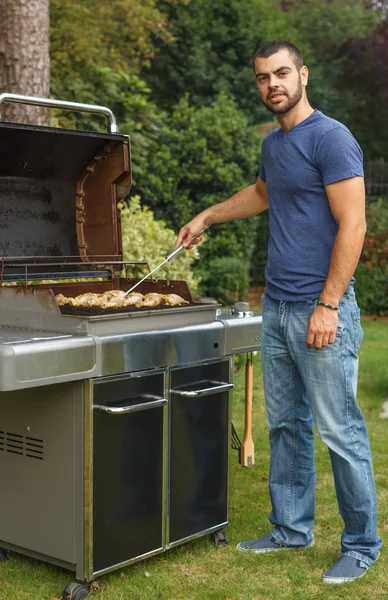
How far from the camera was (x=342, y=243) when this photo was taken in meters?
2.93

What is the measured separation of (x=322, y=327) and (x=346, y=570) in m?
0.95

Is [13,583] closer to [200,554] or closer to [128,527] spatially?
[128,527]

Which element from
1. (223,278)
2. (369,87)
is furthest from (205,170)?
(369,87)

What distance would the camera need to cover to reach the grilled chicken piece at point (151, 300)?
10.7ft

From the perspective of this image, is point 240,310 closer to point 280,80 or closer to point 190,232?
point 190,232

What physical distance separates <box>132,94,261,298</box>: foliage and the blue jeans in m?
7.41

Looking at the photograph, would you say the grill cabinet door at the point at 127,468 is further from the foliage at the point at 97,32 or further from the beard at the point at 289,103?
the foliage at the point at 97,32

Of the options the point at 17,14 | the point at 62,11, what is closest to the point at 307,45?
the point at 62,11

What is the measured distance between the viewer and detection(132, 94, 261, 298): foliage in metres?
10.9

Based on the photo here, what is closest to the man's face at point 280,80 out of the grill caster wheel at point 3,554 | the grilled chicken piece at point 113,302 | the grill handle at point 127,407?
the grilled chicken piece at point 113,302

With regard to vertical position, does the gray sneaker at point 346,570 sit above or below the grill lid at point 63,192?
below

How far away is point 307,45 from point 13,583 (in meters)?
19.4

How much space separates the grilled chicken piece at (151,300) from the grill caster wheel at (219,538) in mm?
1031

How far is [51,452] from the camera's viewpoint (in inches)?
117
